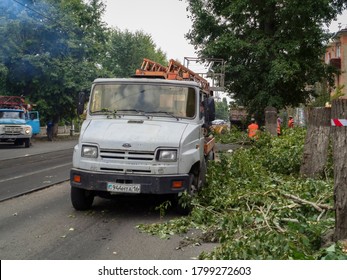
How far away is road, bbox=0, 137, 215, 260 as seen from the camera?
206 inches

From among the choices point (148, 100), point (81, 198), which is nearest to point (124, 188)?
point (81, 198)

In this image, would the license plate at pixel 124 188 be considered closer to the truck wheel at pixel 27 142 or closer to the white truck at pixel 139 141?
the white truck at pixel 139 141

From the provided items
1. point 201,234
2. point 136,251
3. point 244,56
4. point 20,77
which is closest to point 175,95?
point 201,234

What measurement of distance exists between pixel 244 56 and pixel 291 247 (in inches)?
985

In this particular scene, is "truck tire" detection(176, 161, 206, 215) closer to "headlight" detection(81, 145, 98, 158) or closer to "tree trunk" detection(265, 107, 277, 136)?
"headlight" detection(81, 145, 98, 158)

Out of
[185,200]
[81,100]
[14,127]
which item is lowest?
[185,200]

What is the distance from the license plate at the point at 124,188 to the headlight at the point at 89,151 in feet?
1.81

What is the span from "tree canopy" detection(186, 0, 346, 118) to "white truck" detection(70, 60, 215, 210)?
737 inches

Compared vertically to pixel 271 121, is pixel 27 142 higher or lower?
lower

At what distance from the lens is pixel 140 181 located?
677 centimetres

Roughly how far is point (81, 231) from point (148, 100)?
269 centimetres

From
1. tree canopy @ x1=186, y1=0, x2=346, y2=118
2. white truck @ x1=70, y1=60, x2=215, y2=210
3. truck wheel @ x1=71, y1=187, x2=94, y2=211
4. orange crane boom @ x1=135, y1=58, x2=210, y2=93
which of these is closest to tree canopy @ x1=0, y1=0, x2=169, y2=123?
tree canopy @ x1=186, y1=0, x2=346, y2=118

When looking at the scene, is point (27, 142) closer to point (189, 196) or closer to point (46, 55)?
point (46, 55)

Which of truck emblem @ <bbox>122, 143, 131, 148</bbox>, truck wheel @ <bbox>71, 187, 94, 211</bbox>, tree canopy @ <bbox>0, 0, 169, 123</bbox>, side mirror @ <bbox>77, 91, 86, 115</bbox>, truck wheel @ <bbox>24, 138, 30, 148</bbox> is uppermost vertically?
tree canopy @ <bbox>0, 0, 169, 123</bbox>
